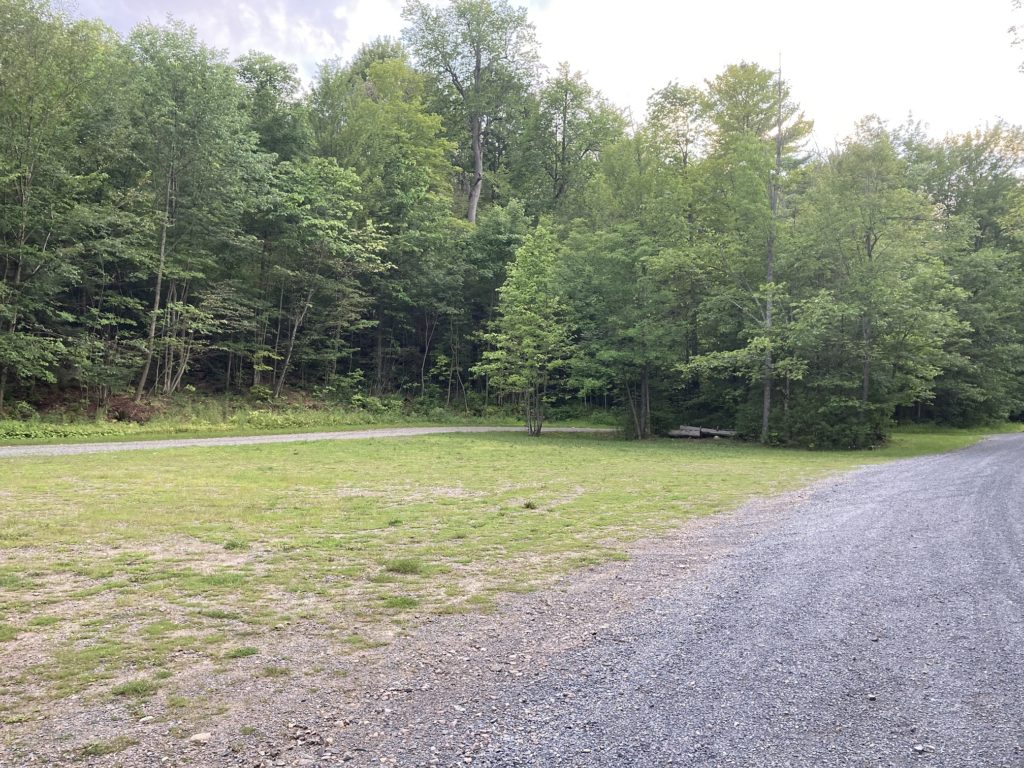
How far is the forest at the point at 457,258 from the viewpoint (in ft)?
61.4

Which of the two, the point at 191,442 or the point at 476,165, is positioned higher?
the point at 476,165

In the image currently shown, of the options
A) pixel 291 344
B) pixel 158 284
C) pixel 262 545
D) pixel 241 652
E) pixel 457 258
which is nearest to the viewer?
pixel 241 652

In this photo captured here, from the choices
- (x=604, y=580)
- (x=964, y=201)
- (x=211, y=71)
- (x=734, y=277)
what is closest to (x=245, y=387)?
(x=211, y=71)

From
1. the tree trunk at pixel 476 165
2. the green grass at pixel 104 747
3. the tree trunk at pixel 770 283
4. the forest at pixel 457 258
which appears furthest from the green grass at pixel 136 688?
the tree trunk at pixel 476 165

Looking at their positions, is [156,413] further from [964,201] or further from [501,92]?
[964,201]

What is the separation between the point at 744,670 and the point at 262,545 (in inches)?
183

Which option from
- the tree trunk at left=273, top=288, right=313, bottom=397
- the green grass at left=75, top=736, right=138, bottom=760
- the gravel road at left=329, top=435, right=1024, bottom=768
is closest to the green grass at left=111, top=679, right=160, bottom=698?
the green grass at left=75, top=736, right=138, bottom=760

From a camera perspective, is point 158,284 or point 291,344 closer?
point 158,284

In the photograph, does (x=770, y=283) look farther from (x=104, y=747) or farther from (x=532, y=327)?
(x=104, y=747)

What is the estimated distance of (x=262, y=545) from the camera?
234 inches

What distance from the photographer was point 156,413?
1961 centimetres

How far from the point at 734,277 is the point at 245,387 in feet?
67.0

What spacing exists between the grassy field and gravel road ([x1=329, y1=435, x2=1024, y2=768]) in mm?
801

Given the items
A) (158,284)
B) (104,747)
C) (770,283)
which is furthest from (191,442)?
(770,283)
